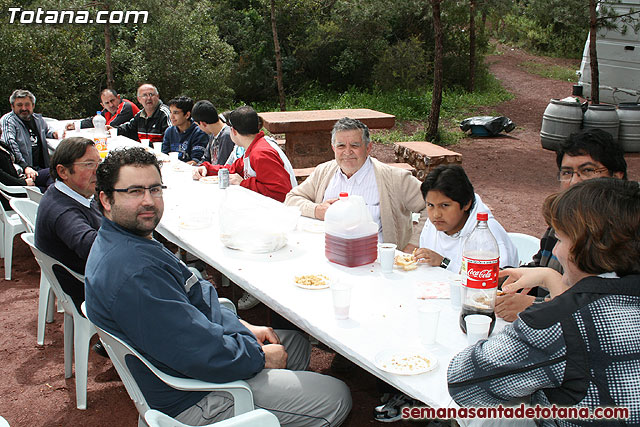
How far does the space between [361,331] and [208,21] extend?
16324 millimetres

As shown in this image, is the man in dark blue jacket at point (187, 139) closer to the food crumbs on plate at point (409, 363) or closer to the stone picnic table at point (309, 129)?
the stone picnic table at point (309, 129)

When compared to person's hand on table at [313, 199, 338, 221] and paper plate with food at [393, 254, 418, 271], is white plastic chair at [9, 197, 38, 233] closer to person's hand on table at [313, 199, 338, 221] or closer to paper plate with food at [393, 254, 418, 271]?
person's hand on table at [313, 199, 338, 221]

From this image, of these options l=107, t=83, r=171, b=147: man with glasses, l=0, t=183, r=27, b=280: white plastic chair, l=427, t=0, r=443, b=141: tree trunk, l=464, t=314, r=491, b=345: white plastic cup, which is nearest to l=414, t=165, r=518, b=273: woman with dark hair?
l=464, t=314, r=491, b=345: white plastic cup

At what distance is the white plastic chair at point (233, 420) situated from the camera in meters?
1.97

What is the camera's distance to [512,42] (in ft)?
91.7

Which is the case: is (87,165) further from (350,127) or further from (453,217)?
(453,217)

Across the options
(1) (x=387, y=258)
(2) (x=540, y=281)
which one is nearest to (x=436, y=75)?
(1) (x=387, y=258)

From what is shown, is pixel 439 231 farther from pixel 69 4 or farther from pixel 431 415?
pixel 69 4

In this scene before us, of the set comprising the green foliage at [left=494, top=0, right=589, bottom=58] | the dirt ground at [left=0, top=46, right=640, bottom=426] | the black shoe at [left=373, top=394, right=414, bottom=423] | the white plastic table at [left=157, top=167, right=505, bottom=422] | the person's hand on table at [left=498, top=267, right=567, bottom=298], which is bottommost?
the dirt ground at [left=0, top=46, right=640, bottom=426]

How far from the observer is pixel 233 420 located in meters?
2.06

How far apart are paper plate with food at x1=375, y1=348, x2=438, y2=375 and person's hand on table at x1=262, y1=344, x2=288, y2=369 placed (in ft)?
1.93

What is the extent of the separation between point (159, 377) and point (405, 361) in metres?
0.95

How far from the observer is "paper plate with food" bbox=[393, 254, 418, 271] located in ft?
10.4

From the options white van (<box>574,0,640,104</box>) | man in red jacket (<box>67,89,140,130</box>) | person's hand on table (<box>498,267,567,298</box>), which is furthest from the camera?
white van (<box>574,0,640,104</box>)
